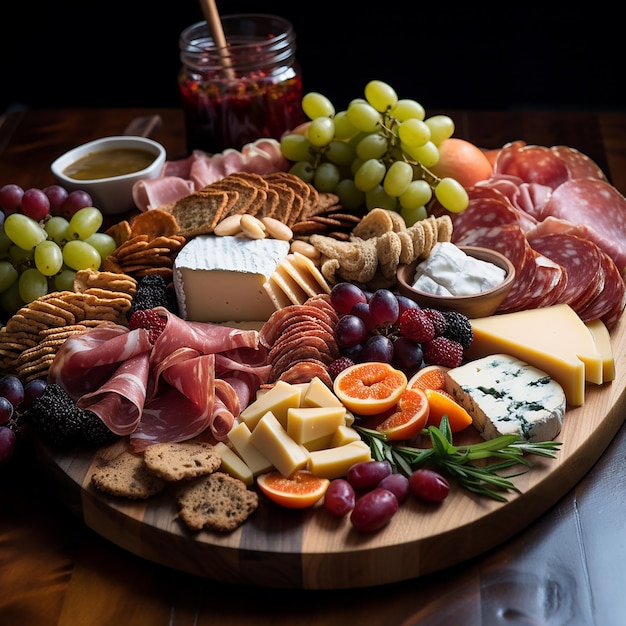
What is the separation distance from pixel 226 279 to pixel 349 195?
50 cm

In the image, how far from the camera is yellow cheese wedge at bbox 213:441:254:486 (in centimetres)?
→ 151

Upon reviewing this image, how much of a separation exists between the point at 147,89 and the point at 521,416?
304 cm

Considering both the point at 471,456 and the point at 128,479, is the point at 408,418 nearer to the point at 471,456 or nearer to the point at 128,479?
the point at 471,456

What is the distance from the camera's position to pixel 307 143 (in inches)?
92.1

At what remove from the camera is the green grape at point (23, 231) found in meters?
2.01

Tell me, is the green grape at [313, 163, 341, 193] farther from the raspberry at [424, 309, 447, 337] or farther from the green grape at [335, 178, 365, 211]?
the raspberry at [424, 309, 447, 337]

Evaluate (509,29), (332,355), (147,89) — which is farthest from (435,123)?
(147,89)

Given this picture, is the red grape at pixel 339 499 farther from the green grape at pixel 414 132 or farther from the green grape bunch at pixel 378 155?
the green grape at pixel 414 132

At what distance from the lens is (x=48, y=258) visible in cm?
199

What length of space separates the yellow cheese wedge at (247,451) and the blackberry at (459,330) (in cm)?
48

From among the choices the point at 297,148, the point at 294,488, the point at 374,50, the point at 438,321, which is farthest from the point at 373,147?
the point at 374,50

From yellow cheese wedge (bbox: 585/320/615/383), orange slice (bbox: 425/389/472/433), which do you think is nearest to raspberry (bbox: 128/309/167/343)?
orange slice (bbox: 425/389/472/433)

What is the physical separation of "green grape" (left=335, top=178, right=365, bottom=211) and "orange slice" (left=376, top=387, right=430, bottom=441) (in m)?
0.79

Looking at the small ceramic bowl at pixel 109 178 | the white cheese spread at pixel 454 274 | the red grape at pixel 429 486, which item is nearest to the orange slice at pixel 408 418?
the red grape at pixel 429 486
